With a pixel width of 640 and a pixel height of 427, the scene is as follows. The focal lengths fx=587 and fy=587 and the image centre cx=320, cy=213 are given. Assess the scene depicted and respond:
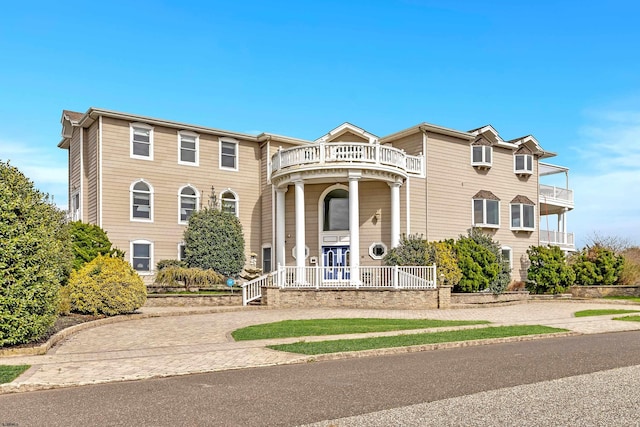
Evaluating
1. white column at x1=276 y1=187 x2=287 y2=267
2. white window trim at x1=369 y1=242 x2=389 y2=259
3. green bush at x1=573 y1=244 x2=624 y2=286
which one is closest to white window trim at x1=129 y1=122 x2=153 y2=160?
white column at x1=276 y1=187 x2=287 y2=267

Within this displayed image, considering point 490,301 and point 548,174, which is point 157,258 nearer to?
point 490,301

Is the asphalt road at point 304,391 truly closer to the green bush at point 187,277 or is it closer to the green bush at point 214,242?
the green bush at point 187,277

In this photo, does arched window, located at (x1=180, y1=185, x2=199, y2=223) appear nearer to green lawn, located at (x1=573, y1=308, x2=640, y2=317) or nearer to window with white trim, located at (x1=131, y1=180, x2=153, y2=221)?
window with white trim, located at (x1=131, y1=180, x2=153, y2=221)

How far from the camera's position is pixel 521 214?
3359 cm

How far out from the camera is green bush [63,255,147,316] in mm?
18016

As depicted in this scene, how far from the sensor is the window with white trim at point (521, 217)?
33469 millimetres

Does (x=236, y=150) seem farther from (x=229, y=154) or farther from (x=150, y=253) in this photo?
(x=150, y=253)

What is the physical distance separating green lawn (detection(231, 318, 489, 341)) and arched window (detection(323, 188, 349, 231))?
417 inches

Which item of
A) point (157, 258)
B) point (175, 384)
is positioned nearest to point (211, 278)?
point (157, 258)

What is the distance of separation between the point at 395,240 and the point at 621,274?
51.1 ft

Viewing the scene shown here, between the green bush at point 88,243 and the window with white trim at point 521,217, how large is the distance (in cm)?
2134

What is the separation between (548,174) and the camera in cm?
4228

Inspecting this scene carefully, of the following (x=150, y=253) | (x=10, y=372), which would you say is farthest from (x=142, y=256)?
(x=10, y=372)

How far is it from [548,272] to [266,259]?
15017 mm
